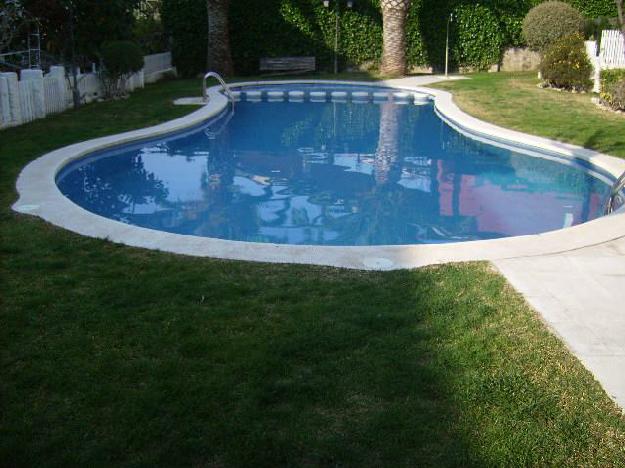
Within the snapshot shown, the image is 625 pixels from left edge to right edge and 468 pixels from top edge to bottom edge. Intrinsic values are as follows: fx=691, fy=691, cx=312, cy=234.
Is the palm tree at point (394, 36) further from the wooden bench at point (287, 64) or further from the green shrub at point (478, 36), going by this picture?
the wooden bench at point (287, 64)

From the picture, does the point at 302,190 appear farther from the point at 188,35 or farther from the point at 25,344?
the point at 188,35

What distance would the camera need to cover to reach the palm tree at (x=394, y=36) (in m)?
23.3

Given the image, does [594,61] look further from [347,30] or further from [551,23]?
[347,30]

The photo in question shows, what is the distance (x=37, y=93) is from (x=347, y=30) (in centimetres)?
1348

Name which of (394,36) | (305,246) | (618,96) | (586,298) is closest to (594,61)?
(618,96)

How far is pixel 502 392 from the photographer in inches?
152

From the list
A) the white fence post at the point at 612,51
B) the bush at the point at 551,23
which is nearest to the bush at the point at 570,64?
the white fence post at the point at 612,51

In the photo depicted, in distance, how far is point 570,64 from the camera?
18.5 meters

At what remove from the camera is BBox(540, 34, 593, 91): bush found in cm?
1841

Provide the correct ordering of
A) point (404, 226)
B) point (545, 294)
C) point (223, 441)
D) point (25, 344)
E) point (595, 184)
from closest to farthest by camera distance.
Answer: point (223, 441), point (25, 344), point (545, 294), point (404, 226), point (595, 184)

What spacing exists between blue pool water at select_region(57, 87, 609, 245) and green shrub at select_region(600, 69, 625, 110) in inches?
145

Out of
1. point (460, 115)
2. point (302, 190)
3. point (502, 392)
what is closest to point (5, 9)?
point (302, 190)

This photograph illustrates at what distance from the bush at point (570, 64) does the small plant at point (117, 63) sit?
435 inches

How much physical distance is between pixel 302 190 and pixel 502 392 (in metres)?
6.98
